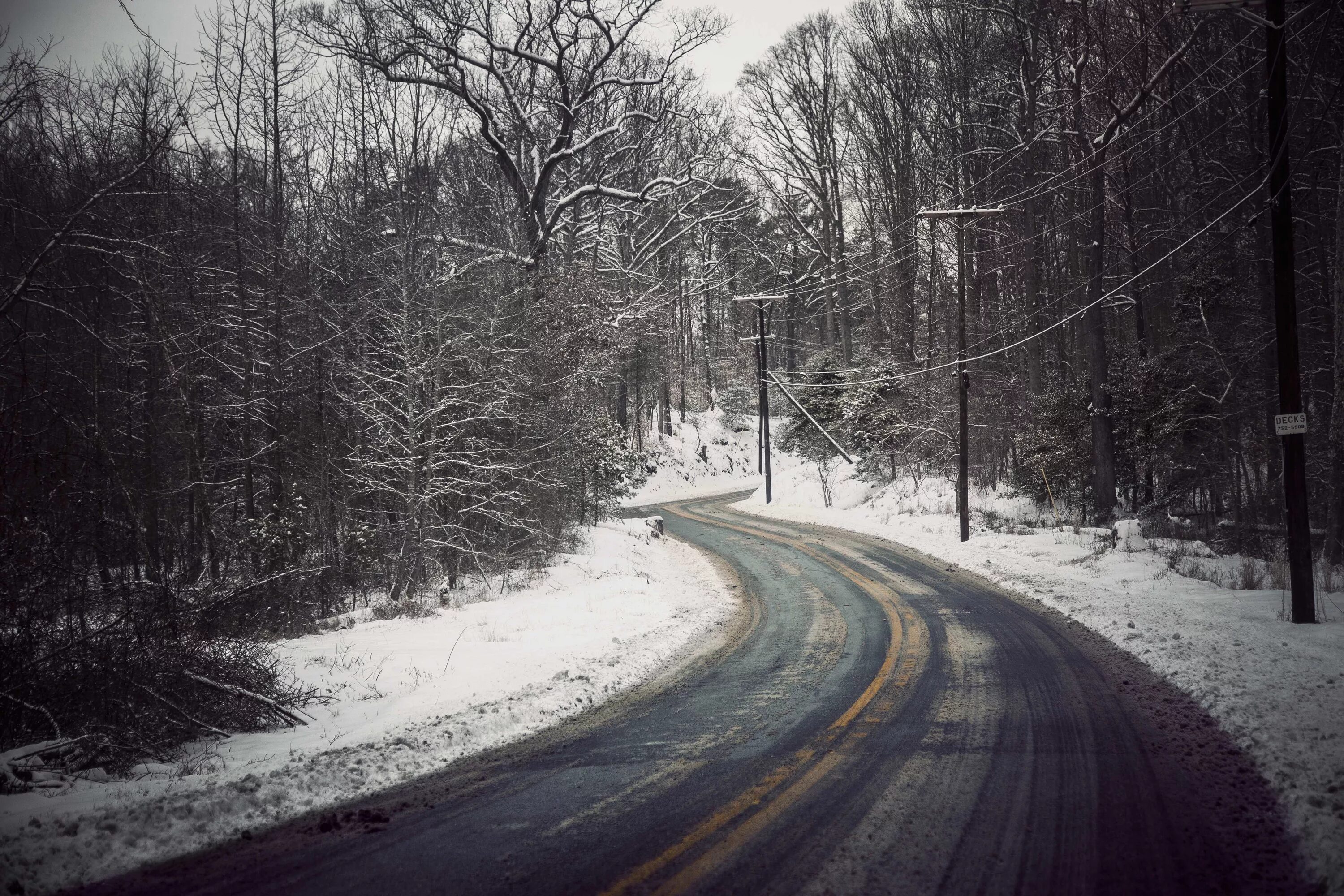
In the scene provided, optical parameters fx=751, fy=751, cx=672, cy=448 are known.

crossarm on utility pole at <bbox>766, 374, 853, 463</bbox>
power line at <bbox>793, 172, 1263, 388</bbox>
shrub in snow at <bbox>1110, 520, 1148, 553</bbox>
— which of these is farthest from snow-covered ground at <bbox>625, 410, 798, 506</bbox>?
shrub in snow at <bbox>1110, 520, 1148, 553</bbox>

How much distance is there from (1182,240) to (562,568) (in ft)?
63.9

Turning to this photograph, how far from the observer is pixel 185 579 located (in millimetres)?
8656

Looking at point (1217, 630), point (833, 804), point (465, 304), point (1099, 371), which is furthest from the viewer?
point (1099, 371)

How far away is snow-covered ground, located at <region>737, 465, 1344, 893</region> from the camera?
502 centimetres

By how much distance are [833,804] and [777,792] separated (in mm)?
383

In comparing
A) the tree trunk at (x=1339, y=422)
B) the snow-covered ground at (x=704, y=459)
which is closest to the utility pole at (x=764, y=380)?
the snow-covered ground at (x=704, y=459)

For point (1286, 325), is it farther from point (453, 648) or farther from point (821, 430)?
point (821, 430)

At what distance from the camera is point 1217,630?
9188 millimetres

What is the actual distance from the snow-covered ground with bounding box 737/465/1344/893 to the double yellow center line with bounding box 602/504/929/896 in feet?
8.62

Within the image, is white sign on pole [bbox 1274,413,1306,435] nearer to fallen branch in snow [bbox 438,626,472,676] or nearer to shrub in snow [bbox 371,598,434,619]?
fallen branch in snow [bbox 438,626,472,676]

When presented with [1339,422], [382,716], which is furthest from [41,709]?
[1339,422]

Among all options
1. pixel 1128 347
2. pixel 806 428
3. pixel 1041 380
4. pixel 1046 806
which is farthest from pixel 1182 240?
pixel 1046 806

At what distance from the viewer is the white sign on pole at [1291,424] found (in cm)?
951

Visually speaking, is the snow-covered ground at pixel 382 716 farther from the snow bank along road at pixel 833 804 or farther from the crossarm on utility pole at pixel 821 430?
the crossarm on utility pole at pixel 821 430
